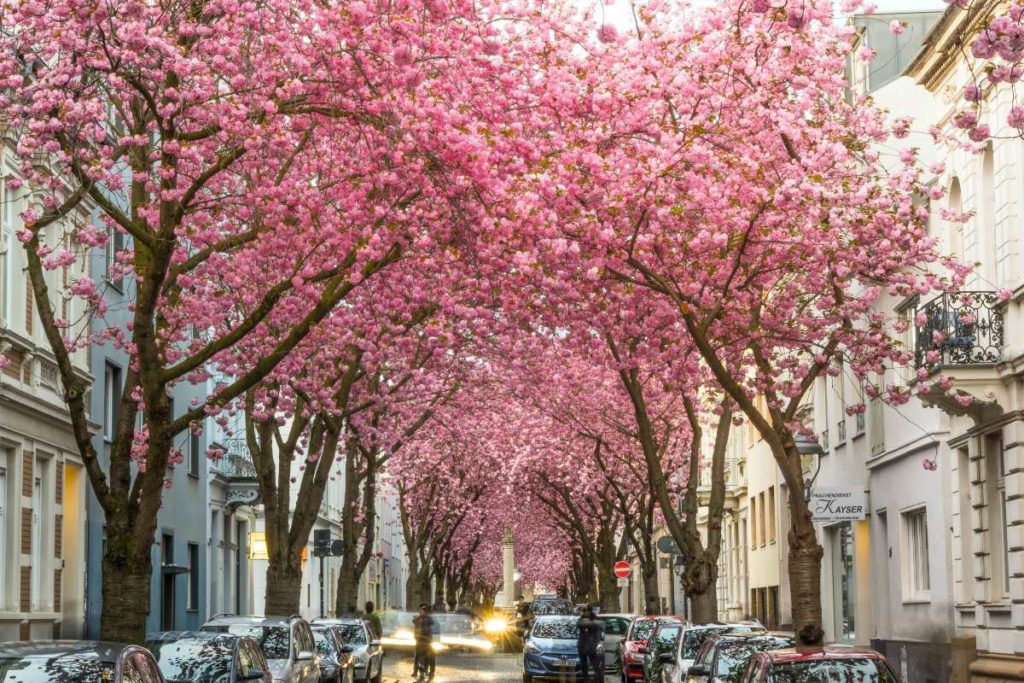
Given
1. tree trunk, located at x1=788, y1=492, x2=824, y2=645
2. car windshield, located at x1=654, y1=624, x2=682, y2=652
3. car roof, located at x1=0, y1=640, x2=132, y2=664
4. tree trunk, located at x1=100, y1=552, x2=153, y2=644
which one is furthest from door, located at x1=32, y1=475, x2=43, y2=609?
car roof, located at x1=0, y1=640, x2=132, y2=664

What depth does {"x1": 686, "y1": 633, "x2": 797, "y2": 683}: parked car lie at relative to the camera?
1814 cm

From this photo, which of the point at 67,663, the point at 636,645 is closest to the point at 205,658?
the point at 67,663

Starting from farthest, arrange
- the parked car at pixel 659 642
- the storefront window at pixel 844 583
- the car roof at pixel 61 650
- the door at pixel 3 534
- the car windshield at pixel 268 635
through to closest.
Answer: the storefront window at pixel 844 583
the parked car at pixel 659 642
the door at pixel 3 534
the car windshield at pixel 268 635
the car roof at pixel 61 650

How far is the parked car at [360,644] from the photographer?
30.0 m

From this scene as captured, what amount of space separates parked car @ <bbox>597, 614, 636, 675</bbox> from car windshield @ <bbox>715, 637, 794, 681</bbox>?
1957 centimetres

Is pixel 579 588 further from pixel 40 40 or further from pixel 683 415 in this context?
pixel 40 40

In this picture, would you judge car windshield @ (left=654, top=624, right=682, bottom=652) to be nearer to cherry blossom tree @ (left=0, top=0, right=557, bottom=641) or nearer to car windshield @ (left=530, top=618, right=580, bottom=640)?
car windshield @ (left=530, top=618, right=580, bottom=640)

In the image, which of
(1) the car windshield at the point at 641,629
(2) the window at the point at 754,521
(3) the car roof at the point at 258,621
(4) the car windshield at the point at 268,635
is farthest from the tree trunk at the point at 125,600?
(2) the window at the point at 754,521

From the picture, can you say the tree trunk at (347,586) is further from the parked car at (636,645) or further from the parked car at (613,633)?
the parked car at (636,645)

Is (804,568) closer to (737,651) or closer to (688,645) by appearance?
(737,651)

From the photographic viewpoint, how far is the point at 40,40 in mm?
15750

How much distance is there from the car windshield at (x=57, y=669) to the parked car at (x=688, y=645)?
39.1 feet

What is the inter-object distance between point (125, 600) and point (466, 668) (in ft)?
86.6

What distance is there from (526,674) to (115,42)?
22.6 metres
